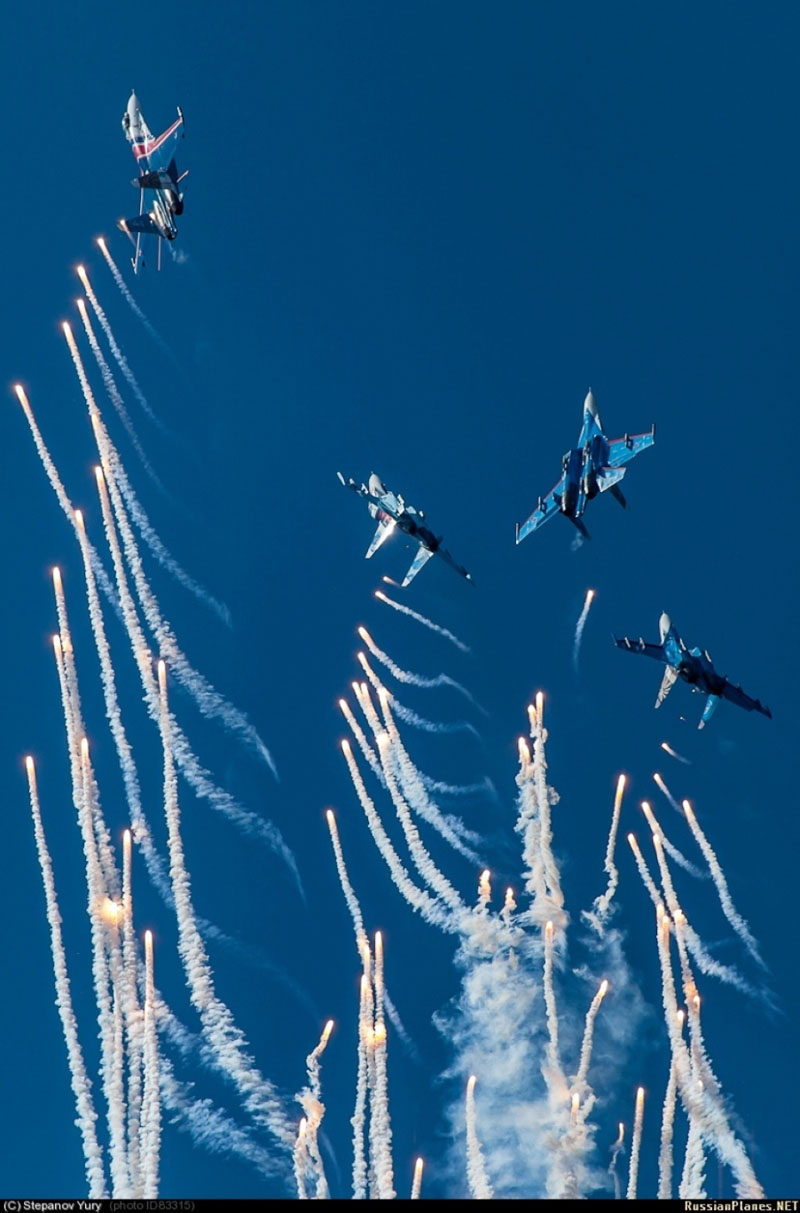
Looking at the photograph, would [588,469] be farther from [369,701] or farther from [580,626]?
[369,701]

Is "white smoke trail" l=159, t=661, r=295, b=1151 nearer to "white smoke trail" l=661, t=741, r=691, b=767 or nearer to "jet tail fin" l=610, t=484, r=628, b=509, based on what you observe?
"white smoke trail" l=661, t=741, r=691, b=767

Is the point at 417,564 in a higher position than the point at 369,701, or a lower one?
higher

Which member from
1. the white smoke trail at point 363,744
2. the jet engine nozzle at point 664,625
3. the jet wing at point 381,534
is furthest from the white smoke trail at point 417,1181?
the jet wing at point 381,534

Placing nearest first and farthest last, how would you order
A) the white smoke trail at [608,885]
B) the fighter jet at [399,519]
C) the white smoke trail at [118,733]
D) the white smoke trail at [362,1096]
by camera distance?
the white smoke trail at [362,1096] < the white smoke trail at [118,733] < the white smoke trail at [608,885] < the fighter jet at [399,519]

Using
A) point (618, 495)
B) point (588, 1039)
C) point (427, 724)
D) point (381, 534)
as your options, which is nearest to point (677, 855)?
point (588, 1039)

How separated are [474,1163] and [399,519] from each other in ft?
104

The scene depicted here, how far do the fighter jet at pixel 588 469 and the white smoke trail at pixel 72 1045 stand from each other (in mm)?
29989

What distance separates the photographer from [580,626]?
9562 cm

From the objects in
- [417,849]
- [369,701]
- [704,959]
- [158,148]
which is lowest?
[704,959]

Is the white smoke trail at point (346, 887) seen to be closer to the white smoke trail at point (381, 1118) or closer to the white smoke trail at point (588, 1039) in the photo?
the white smoke trail at point (381, 1118)

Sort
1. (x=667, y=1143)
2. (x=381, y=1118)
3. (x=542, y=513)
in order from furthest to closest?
(x=542, y=513) < (x=667, y=1143) < (x=381, y=1118)

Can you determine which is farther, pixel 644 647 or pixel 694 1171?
pixel 644 647

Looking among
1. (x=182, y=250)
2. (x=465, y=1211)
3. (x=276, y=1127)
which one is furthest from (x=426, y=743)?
(x=465, y=1211)

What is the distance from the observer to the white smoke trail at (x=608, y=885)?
88.3m
